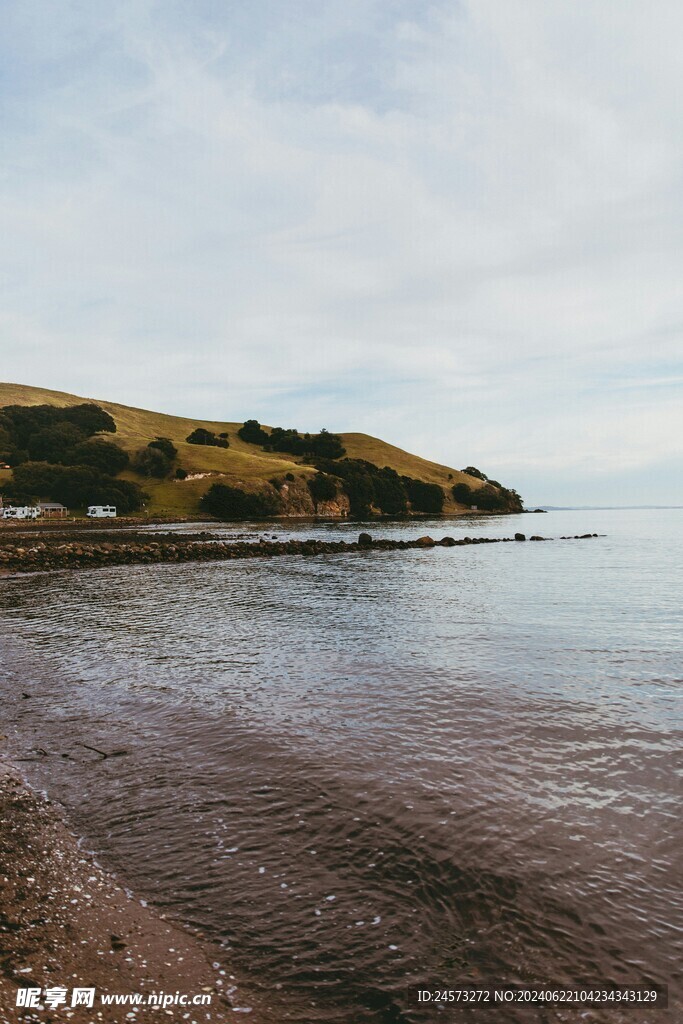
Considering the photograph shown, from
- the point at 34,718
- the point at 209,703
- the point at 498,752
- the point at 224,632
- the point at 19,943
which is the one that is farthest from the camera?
Result: the point at 224,632

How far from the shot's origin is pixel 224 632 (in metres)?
22.5

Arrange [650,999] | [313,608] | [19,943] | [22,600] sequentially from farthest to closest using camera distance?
[22,600] → [313,608] → [19,943] → [650,999]

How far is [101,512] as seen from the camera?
407ft

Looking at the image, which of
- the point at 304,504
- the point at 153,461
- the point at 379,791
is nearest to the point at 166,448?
the point at 153,461

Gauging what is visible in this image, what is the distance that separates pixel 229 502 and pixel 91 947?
436 ft

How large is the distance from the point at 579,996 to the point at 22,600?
102 ft

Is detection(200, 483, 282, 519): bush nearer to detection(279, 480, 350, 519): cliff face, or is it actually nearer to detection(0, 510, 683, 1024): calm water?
detection(279, 480, 350, 519): cliff face

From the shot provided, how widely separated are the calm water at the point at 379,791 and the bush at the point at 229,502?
378 feet

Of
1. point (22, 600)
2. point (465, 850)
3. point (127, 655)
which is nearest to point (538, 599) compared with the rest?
point (127, 655)

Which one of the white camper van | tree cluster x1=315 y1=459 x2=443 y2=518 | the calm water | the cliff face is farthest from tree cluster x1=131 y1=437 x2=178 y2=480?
the calm water

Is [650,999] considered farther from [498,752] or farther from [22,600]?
[22,600]

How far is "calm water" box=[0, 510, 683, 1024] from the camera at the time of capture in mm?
5867

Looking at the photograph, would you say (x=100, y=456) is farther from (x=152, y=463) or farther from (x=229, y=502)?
(x=229, y=502)

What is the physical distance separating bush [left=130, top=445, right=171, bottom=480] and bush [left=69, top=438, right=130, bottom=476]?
10.9 feet
